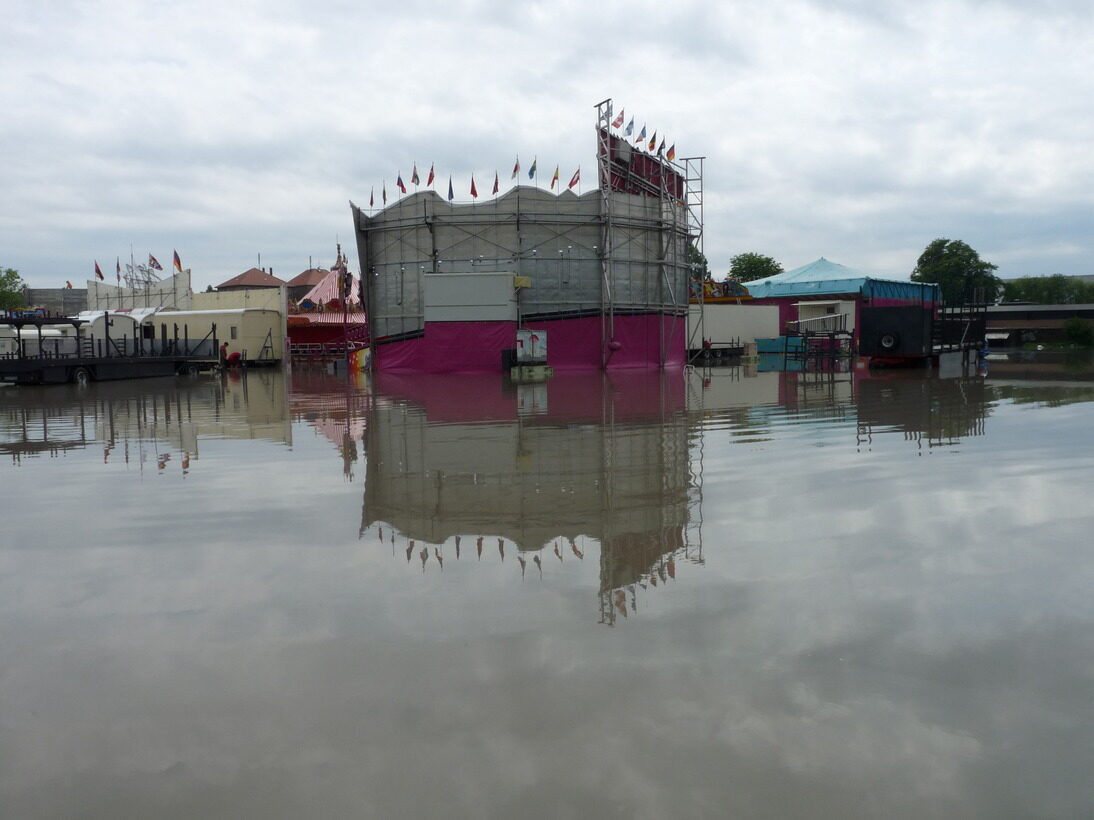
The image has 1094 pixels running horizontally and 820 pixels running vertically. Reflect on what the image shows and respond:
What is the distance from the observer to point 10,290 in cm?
9606

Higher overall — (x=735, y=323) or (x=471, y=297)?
(x=471, y=297)

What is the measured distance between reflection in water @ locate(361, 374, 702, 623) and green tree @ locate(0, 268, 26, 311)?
87078 millimetres

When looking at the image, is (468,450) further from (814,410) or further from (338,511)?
(814,410)

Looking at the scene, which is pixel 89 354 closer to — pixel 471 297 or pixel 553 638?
pixel 471 297

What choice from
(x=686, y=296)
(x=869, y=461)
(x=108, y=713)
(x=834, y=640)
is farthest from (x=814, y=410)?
(x=686, y=296)

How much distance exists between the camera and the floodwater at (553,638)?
4.19m

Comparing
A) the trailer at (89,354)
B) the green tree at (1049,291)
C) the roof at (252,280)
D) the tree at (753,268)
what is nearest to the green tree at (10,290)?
the roof at (252,280)

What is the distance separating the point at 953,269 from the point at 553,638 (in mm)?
121496

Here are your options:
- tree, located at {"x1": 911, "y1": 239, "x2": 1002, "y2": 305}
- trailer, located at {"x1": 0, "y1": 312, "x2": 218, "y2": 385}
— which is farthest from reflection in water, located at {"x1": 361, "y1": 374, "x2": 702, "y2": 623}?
tree, located at {"x1": 911, "y1": 239, "x2": 1002, "y2": 305}

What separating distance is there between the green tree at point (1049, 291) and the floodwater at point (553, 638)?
139908 millimetres

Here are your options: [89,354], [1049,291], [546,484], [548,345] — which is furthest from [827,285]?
[1049,291]

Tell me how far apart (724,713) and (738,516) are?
4685 mm

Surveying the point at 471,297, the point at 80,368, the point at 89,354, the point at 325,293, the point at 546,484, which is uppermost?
the point at 325,293

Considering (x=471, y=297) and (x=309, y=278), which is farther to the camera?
(x=309, y=278)
